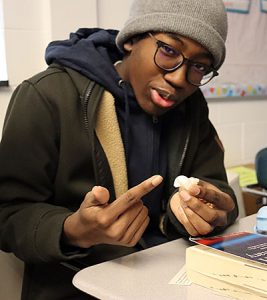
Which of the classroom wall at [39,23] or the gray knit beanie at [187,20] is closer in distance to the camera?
the gray knit beanie at [187,20]

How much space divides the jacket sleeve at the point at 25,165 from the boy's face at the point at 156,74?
0.75 feet

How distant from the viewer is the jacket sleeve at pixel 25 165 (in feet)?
3.26

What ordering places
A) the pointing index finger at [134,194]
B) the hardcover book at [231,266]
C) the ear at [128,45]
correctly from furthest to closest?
the ear at [128,45] < the pointing index finger at [134,194] < the hardcover book at [231,266]

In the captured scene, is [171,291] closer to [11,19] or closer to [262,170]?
[11,19]

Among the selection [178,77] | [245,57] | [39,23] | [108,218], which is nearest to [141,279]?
[108,218]

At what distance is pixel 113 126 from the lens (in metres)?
1.11

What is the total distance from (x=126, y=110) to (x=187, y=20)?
26cm

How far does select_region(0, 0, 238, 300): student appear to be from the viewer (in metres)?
1.00

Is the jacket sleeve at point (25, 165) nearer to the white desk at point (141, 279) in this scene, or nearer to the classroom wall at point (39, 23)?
the white desk at point (141, 279)

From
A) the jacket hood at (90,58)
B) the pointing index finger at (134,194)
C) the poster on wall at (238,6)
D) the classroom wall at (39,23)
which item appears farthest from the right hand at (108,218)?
the poster on wall at (238,6)

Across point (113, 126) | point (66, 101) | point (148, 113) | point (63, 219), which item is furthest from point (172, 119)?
point (63, 219)

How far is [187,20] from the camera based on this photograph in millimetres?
1055

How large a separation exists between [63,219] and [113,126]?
292 mm

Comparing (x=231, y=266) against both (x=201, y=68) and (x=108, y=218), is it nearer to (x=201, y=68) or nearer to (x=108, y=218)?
(x=108, y=218)
